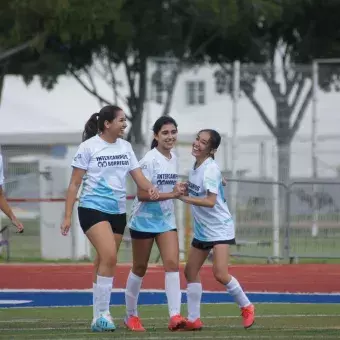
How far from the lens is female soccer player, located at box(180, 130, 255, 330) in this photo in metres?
12.1

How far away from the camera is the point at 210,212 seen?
1219 cm

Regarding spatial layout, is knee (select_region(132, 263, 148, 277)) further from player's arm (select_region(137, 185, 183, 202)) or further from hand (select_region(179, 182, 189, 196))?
hand (select_region(179, 182, 189, 196))

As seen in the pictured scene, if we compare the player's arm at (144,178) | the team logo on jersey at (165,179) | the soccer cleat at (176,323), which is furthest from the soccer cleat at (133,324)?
the team logo on jersey at (165,179)

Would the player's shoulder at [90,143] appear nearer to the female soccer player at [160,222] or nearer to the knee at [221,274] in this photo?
the female soccer player at [160,222]

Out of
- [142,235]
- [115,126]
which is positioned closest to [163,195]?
[142,235]

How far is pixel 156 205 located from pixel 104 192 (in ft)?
1.73

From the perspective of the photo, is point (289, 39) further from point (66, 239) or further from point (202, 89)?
point (66, 239)

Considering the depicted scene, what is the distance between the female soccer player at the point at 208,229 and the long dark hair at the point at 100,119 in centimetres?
78

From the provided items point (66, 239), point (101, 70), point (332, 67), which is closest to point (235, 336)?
point (66, 239)

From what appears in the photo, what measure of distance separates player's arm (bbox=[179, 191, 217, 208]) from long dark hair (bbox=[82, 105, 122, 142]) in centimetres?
96

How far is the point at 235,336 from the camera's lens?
11.1m

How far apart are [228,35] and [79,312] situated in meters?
21.9

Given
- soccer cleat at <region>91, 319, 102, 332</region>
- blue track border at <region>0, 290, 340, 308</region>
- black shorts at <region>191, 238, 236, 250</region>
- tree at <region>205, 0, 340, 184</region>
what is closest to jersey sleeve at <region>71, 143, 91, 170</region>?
black shorts at <region>191, 238, 236, 250</region>

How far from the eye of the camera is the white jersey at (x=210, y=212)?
12.1 meters
